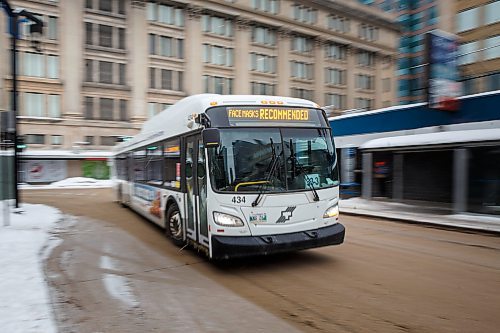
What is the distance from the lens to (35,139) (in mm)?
42875

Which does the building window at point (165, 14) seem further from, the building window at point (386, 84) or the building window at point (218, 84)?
the building window at point (386, 84)

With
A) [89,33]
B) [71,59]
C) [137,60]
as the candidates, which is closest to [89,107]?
[71,59]

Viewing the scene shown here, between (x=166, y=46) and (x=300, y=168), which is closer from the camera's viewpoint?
(x=300, y=168)

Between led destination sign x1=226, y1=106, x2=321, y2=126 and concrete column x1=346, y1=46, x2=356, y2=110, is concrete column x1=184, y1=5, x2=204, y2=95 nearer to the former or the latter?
concrete column x1=346, y1=46, x2=356, y2=110

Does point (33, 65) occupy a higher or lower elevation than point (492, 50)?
higher

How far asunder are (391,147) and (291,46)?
151 feet

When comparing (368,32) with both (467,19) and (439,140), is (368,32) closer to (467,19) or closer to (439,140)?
(467,19)

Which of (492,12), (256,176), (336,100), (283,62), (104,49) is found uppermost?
(283,62)

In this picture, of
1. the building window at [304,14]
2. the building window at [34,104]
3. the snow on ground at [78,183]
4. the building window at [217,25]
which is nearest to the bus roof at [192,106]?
the snow on ground at [78,183]

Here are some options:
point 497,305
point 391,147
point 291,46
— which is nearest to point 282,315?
point 497,305

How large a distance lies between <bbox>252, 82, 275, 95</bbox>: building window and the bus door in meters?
47.7

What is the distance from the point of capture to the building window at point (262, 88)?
54562mm

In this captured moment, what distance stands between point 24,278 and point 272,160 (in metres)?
4.31

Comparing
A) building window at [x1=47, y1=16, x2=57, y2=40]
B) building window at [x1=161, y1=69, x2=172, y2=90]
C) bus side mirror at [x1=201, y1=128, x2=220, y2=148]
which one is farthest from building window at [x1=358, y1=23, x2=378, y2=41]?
bus side mirror at [x1=201, y1=128, x2=220, y2=148]
